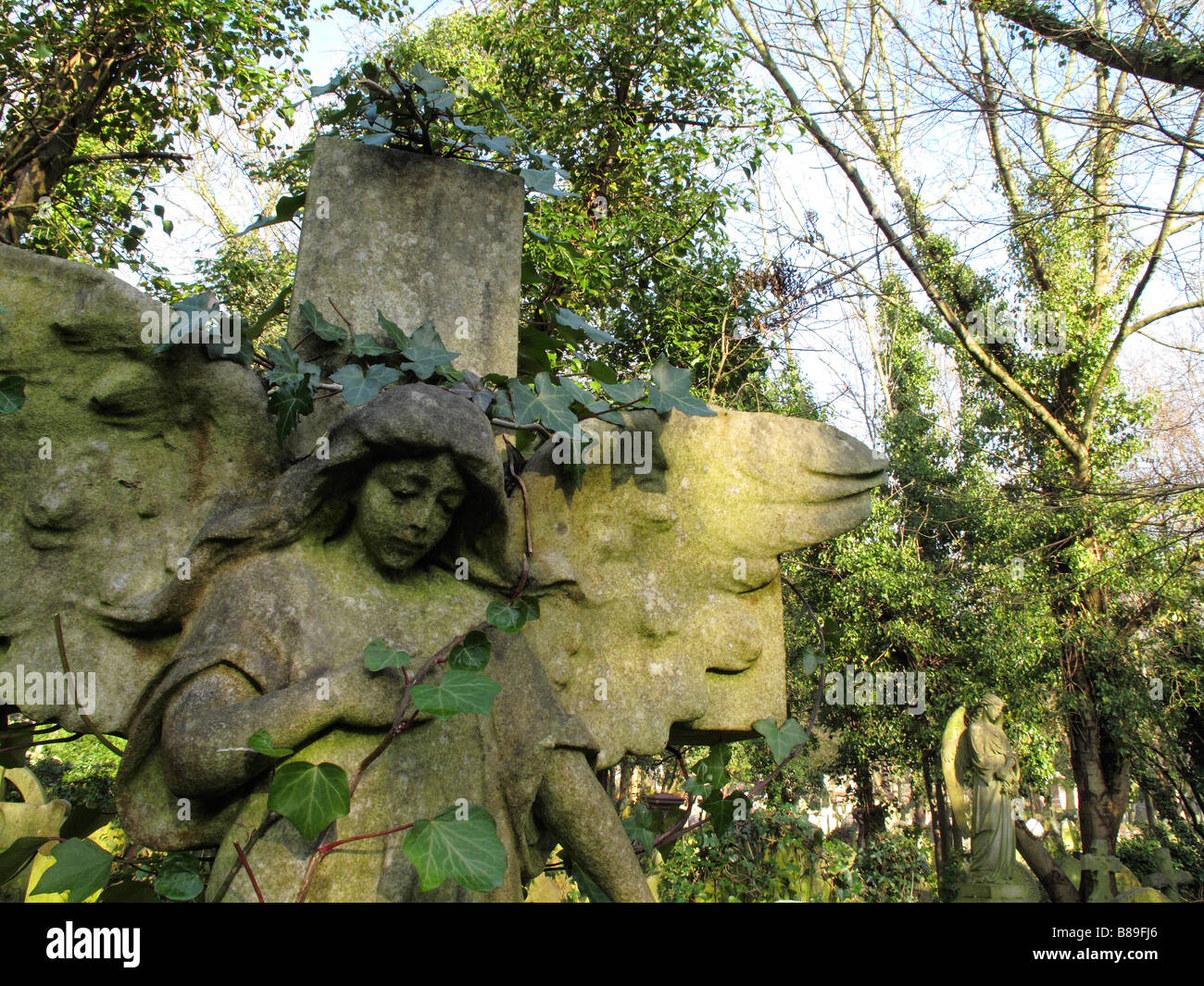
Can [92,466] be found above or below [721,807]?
above

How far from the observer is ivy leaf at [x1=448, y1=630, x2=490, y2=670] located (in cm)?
172

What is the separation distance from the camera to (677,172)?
9.34 m

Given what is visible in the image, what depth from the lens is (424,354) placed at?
208cm

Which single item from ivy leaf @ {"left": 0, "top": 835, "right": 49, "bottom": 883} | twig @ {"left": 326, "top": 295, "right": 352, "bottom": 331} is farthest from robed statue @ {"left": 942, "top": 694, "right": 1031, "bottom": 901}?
ivy leaf @ {"left": 0, "top": 835, "right": 49, "bottom": 883}

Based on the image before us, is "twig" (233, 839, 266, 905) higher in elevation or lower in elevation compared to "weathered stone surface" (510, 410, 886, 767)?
lower

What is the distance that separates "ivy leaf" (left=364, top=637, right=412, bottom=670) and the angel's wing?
12.4 metres

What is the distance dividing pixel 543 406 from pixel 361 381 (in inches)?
16.5

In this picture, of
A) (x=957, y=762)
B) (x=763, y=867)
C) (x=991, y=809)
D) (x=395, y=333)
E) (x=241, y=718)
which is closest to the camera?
(x=241, y=718)

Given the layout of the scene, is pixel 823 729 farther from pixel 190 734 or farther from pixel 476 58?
pixel 190 734

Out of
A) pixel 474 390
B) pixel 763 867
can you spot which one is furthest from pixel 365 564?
pixel 763 867

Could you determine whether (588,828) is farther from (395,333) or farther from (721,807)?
(395,333)

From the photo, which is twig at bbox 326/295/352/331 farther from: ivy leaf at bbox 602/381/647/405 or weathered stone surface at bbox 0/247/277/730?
ivy leaf at bbox 602/381/647/405

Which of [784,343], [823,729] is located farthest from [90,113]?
[823,729]

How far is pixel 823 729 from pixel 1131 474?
6246 millimetres
